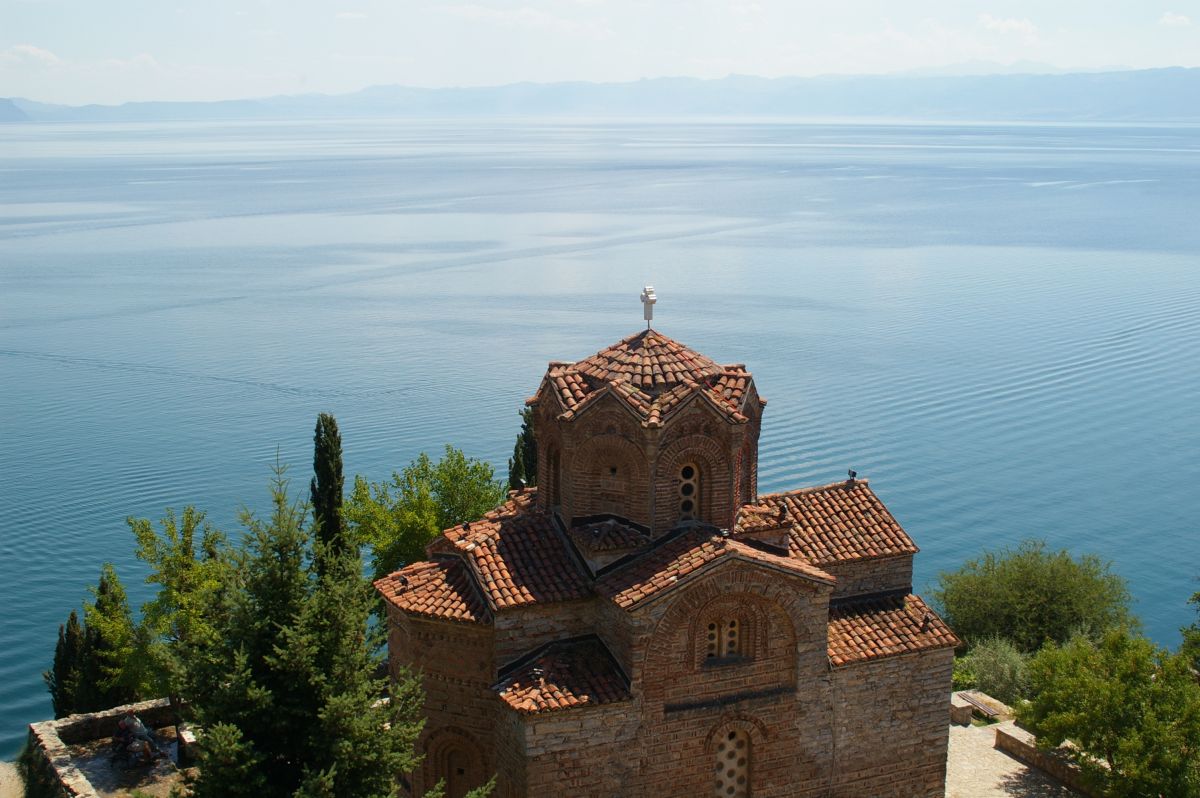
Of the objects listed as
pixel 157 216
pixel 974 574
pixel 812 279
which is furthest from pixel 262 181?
pixel 974 574

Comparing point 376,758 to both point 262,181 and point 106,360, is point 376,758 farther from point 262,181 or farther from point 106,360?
point 262,181

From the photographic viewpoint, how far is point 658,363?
20.6 metres

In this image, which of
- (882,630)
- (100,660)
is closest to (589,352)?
(100,660)

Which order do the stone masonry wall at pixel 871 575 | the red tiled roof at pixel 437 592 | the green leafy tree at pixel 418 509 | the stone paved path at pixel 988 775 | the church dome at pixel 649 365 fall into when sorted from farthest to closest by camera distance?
the green leafy tree at pixel 418 509
the stone paved path at pixel 988 775
the stone masonry wall at pixel 871 575
the church dome at pixel 649 365
the red tiled roof at pixel 437 592

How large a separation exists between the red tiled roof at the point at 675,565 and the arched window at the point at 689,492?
23.2 inches

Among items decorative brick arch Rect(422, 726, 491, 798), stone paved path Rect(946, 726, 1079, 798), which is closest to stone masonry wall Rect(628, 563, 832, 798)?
decorative brick arch Rect(422, 726, 491, 798)

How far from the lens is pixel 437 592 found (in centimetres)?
1972

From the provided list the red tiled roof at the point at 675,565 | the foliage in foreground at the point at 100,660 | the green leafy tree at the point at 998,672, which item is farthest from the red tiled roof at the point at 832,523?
the foliage in foreground at the point at 100,660

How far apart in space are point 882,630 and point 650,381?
5773 millimetres

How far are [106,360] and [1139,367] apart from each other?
54301 mm

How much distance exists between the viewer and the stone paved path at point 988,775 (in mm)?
22594

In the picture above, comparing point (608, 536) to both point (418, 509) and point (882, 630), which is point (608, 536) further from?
point (418, 509)

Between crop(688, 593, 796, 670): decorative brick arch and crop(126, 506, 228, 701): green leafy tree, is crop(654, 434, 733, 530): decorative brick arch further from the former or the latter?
crop(126, 506, 228, 701): green leafy tree

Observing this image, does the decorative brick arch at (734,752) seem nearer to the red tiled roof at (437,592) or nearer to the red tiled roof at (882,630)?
the red tiled roof at (882,630)
